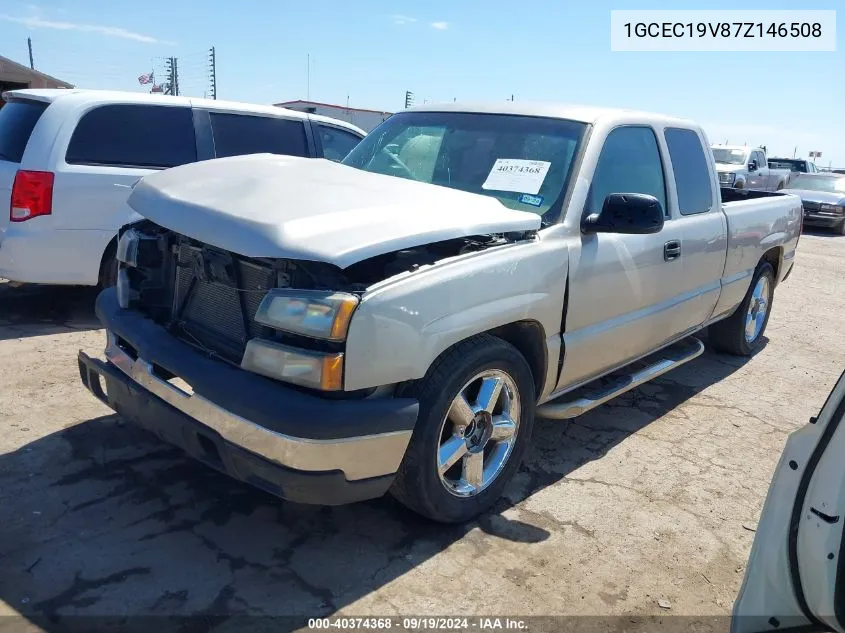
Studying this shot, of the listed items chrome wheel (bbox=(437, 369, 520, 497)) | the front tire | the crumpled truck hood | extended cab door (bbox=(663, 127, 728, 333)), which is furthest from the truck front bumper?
extended cab door (bbox=(663, 127, 728, 333))

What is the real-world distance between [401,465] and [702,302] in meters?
2.87

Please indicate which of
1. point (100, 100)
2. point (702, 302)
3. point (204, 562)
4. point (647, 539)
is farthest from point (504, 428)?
point (100, 100)

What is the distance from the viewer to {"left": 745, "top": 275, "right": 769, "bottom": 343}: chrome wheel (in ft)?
19.5

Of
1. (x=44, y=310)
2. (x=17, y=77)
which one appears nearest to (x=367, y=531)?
(x=44, y=310)

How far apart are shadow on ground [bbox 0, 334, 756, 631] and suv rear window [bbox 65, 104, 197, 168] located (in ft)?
8.60

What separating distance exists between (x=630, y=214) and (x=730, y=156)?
17823 mm

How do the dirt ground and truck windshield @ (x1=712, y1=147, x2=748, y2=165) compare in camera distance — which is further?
truck windshield @ (x1=712, y1=147, x2=748, y2=165)

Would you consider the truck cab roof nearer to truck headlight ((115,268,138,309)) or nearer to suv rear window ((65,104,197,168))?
truck headlight ((115,268,138,309))

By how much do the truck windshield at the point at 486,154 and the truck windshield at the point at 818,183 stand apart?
1717cm

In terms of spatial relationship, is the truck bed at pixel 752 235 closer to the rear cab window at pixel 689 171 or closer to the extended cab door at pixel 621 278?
the rear cab window at pixel 689 171

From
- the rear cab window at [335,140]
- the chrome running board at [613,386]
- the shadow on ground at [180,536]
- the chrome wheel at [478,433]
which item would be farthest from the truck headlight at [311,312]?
the rear cab window at [335,140]

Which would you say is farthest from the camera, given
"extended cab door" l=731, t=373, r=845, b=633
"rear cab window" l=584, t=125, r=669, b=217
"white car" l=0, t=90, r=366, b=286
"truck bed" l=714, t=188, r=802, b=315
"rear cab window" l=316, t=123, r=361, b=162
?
"rear cab window" l=316, t=123, r=361, b=162

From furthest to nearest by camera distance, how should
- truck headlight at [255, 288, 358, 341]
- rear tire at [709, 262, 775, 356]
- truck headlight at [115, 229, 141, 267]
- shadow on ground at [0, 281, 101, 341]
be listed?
rear tire at [709, 262, 775, 356], shadow on ground at [0, 281, 101, 341], truck headlight at [115, 229, 141, 267], truck headlight at [255, 288, 358, 341]

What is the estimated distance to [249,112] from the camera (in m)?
6.54
